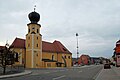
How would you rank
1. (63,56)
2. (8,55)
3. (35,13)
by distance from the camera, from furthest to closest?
(63,56) → (35,13) → (8,55)

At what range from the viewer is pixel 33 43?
73438 millimetres

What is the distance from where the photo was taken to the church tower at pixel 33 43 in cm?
7294

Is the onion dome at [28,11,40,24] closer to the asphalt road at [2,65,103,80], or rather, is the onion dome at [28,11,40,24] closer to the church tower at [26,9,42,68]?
the church tower at [26,9,42,68]

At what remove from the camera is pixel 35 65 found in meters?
73.3

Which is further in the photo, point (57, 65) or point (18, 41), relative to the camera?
point (57, 65)

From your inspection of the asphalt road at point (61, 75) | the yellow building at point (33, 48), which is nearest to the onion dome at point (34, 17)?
the yellow building at point (33, 48)

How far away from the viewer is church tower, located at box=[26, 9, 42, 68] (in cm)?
7294

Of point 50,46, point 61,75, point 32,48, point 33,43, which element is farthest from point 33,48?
point 61,75

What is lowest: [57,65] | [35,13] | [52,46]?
[57,65]

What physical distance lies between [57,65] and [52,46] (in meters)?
8.81

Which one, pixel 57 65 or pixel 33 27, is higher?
pixel 33 27

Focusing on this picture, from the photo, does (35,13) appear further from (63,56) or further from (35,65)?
(63,56)

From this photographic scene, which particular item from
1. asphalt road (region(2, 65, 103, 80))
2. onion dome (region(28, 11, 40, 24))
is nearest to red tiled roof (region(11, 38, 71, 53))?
onion dome (region(28, 11, 40, 24))

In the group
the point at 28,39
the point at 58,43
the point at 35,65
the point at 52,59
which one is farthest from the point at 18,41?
the point at 58,43
